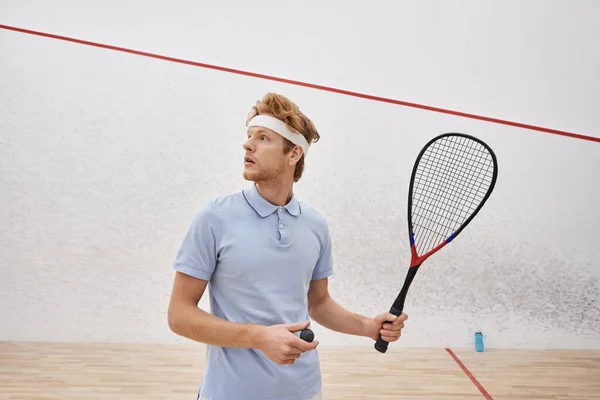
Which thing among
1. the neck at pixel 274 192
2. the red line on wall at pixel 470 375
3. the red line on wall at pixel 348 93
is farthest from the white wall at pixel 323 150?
the neck at pixel 274 192

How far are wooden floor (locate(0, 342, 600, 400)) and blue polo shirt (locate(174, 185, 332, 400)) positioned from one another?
148 cm

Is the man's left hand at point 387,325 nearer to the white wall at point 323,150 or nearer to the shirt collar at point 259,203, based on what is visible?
the shirt collar at point 259,203

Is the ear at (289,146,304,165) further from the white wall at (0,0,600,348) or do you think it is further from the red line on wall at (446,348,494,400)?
the white wall at (0,0,600,348)

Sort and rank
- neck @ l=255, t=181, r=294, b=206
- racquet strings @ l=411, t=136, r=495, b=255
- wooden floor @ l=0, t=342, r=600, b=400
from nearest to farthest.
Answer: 1. neck @ l=255, t=181, r=294, b=206
2. wooden floor @ l=0, t=342, r=600, b=400
3. racquet strings @ l=411, t=136, r=495, b=255

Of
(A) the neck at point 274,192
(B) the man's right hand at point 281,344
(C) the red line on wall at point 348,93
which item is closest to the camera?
(B) the man's right hand at point 281,344

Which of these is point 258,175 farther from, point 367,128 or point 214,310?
point 367,128

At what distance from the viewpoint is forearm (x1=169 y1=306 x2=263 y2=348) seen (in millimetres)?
926

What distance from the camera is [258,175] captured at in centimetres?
110

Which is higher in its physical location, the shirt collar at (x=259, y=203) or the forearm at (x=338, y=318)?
the shirt collar at (x=259, y=203)

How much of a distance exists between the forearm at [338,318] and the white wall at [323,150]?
215cm

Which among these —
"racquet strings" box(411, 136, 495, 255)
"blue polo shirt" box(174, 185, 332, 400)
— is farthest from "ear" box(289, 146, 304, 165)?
"racquet strings" box(411, 136, 495, 255)

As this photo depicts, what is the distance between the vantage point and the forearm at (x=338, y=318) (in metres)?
1.18

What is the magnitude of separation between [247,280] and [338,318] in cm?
29

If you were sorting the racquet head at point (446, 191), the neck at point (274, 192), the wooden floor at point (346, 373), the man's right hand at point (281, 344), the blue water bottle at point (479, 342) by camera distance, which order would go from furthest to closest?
the blue water bottle at point (479, 342), the racquet head at point (446, 191), the wooden floor at point (346, 373), the neck at point (274, 192), the man's right hand at point (281, 344)
